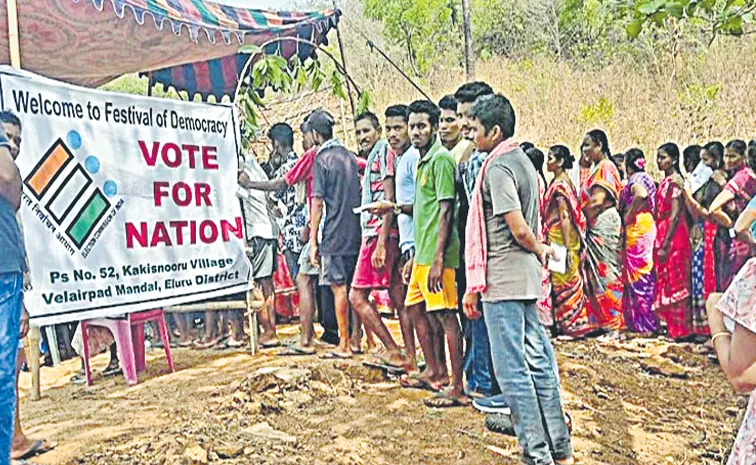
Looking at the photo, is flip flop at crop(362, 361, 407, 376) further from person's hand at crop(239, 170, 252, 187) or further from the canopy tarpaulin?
the canopy tarpaulin

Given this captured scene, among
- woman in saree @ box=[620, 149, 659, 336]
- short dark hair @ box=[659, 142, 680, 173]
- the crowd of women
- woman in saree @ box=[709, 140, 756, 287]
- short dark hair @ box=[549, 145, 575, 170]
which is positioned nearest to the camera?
woman in saree @ box=[709, 140, 756, 287]

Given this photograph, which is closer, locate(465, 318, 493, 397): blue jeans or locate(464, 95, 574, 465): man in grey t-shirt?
locate(464, 95, 574, 465): man in grey t-shirt

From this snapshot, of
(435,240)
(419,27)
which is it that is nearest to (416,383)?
(435,240)

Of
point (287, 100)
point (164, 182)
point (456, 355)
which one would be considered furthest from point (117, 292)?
point (287, 100)

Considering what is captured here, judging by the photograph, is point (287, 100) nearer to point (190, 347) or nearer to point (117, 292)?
point (190, 347)

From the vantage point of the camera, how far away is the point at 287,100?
40.3 feet

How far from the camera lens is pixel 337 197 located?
5328mm

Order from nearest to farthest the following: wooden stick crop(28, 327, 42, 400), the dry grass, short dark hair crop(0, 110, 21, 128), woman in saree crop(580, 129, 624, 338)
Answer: short dark hair crop(0, 110, 21, 128)
wooden stick crop(28, 327, 42, 400)
woman in saree crop(580, 129, 624, 338)
the dry grass

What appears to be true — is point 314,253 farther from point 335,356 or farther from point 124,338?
point 124,338

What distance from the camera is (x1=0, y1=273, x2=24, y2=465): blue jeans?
2.88m

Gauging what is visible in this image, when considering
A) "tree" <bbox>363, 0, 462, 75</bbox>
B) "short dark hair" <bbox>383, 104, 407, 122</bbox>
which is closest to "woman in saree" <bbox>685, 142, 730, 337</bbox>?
"short dark hair" <bbox>383, 104, 407, 122</bbox>

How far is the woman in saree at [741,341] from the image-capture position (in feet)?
5.92

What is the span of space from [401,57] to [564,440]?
759 inches

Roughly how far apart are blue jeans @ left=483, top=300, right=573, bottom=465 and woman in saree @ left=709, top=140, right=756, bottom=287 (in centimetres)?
282
